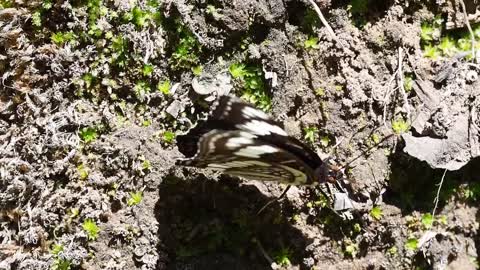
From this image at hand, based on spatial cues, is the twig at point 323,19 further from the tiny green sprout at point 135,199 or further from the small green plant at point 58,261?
the small green plant at point 58,261

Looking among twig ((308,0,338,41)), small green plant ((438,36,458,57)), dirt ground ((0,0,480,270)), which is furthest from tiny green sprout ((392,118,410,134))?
twig ((308,0,338,41))

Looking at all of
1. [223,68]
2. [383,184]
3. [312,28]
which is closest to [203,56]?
[223,68]

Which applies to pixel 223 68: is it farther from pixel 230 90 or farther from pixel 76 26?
pixel 76 26

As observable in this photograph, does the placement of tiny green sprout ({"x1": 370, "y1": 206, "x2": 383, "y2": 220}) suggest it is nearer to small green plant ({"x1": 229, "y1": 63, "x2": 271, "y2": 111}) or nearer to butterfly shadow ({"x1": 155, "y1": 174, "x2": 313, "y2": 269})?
butterfly shadow ({"x1": 155, "y1": 174, "x2": 313, "y2": 269})

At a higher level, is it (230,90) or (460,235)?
(230,90)

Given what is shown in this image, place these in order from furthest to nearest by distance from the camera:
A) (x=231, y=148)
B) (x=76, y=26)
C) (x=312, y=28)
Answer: (x=312, y=28), (x=76, y=26), (x=231, y=148)

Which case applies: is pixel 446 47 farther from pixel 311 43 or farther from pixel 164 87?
pixel 164 87

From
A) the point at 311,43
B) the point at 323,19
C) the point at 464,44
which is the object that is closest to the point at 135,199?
the point at 311,43
